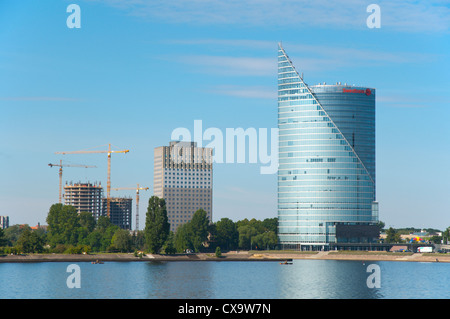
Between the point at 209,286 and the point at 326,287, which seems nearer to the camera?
the point at 209,286

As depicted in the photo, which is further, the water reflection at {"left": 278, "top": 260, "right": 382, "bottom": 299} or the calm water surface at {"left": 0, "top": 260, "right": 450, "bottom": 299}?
the water reflection at {"left": 278, "top": 260, "right": 382, "bottom": 299}

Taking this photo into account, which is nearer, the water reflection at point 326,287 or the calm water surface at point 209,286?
the calm water surface at point 209,286

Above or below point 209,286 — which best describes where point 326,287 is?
below

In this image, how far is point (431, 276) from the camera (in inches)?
7692
